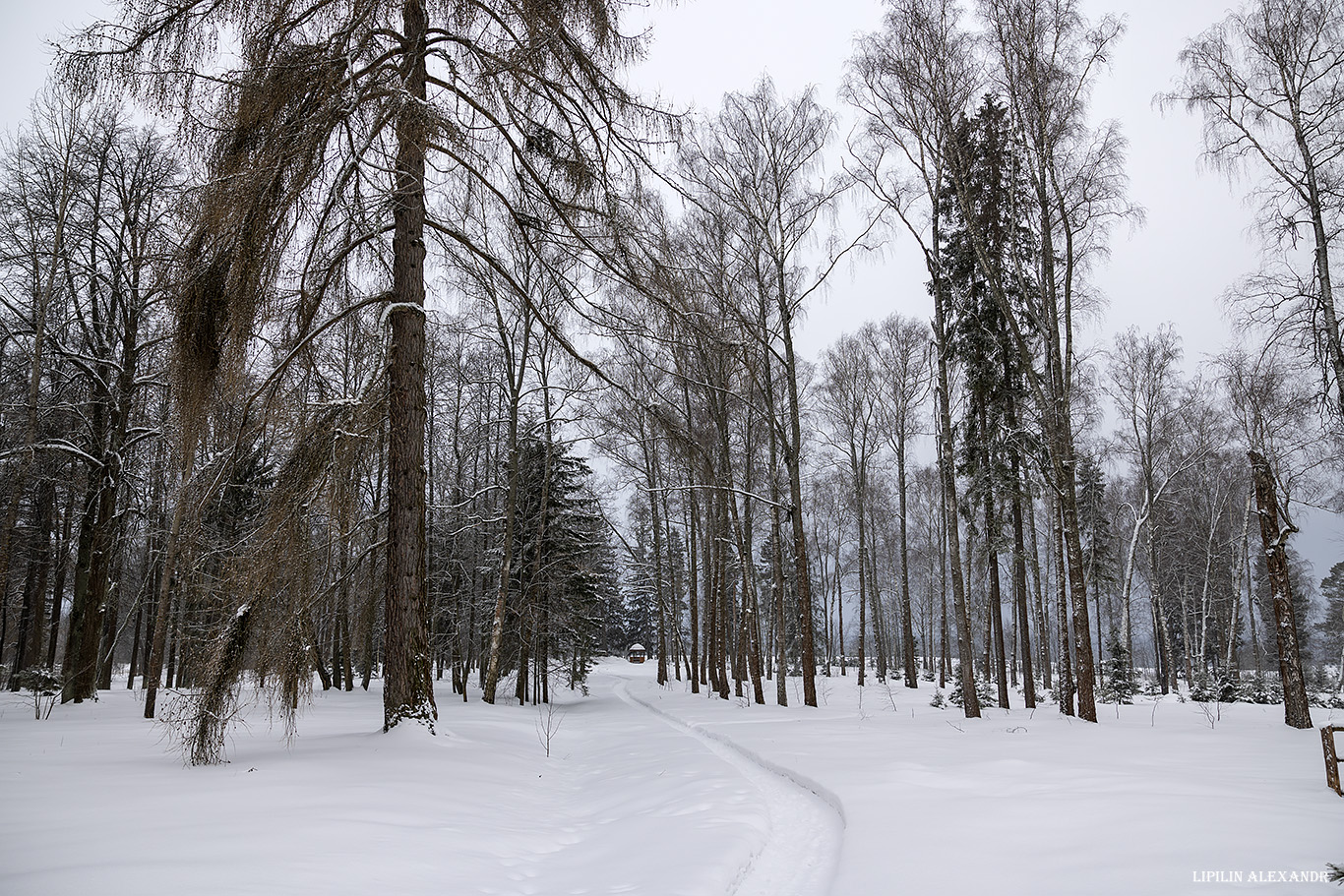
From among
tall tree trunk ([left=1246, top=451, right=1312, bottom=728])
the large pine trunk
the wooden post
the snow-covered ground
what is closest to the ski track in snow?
the snow-covered ground

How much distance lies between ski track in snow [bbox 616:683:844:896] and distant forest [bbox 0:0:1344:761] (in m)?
3.00

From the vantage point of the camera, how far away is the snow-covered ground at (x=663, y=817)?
3168 millimetres

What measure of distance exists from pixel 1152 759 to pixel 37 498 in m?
26.3

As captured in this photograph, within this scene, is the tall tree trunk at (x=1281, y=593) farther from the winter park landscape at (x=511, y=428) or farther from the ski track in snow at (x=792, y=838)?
the ski track in snow at (x=792, y=838)

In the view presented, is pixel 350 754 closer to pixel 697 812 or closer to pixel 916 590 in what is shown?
pixel 697 812

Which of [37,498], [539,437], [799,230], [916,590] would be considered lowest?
[916,590]

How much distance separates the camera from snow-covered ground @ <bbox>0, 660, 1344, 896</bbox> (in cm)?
317

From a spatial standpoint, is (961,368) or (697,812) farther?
(961,368)

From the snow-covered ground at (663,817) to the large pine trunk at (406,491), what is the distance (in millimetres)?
511

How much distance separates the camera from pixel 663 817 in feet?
17.6

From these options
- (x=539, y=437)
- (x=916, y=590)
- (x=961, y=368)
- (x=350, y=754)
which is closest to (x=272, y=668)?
(x=350, y=754)

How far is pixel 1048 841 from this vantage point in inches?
151

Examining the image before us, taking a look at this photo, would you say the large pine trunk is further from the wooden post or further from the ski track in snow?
the wooden post

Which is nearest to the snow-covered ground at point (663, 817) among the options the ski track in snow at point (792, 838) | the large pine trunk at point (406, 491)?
the ski track in snow at point (792, 838)
